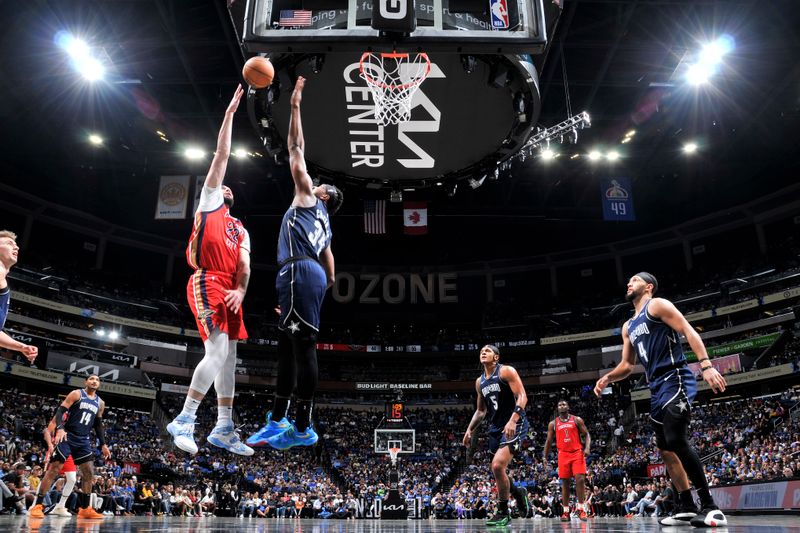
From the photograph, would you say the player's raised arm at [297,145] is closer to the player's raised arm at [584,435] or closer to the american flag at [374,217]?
the player's raised arm at [584,435]

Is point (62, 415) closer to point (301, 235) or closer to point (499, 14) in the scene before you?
point (301, 235)

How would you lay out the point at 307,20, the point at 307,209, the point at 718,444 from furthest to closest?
the point at 718,444, the point at 307,20, the point at 307,209

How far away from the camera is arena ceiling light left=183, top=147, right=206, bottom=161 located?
76.9 feet

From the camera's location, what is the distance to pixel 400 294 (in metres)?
38.8

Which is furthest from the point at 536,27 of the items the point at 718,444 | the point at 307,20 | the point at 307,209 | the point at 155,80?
the point at 718,444

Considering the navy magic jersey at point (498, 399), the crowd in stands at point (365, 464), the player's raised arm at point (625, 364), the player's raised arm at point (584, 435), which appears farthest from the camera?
the crowd in stands at point (365, 464)

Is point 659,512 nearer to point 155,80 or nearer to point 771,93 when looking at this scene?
point 771,93

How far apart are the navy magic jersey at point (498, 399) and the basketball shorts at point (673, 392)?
8.94 ft

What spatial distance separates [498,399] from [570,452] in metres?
3.68


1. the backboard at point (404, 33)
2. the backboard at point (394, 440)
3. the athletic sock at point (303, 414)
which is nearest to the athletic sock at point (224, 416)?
the athletic sock at point (303, 414)

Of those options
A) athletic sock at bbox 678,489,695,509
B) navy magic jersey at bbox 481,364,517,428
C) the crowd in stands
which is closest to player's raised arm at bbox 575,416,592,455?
navy magic jersey at bbox 481,364,517,428

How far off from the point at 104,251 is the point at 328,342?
15.2 m

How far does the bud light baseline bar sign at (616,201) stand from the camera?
2370cm

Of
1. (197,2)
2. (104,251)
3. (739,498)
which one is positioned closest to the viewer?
(739,498)
